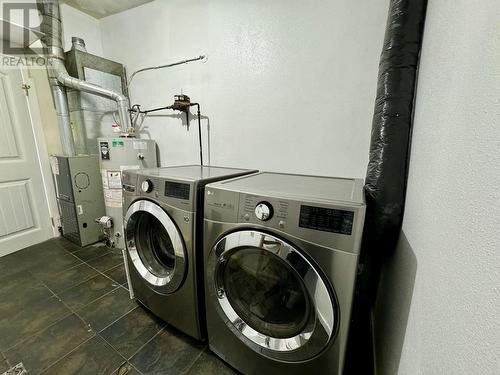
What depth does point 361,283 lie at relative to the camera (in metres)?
0.95

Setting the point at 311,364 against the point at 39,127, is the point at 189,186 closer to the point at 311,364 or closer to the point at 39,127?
the point at 311,364

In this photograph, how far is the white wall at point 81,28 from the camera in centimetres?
199

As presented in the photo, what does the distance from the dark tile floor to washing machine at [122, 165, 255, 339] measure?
0.34 ft

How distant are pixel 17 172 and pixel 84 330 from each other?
1741 millimetres

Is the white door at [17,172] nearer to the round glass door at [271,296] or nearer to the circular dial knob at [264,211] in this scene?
the round glass door at [271,296]

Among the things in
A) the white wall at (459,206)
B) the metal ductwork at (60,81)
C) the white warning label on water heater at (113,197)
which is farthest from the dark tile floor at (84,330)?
the metal ductwork at (60,81)

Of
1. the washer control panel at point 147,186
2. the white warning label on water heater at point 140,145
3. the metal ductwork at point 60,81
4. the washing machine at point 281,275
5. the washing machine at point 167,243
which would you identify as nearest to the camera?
the washing machine at point 281,275

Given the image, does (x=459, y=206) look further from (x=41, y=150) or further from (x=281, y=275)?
(x=41, y=150)

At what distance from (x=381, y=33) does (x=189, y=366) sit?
2.00 metres

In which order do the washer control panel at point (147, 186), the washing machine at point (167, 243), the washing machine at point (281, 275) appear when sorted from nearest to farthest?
the washing machine at point (281, 275)
the washing machine at point (167, 243)
the washer control panel at point (147, 186)

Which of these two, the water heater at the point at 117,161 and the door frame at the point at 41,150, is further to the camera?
the door frame at the point at 41,150

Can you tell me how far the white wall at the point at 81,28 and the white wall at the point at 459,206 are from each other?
292 cm

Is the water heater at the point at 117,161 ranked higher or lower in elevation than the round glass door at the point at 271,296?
higher

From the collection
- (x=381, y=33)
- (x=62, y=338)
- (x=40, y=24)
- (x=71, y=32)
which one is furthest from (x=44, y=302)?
(x=381, y=33)
